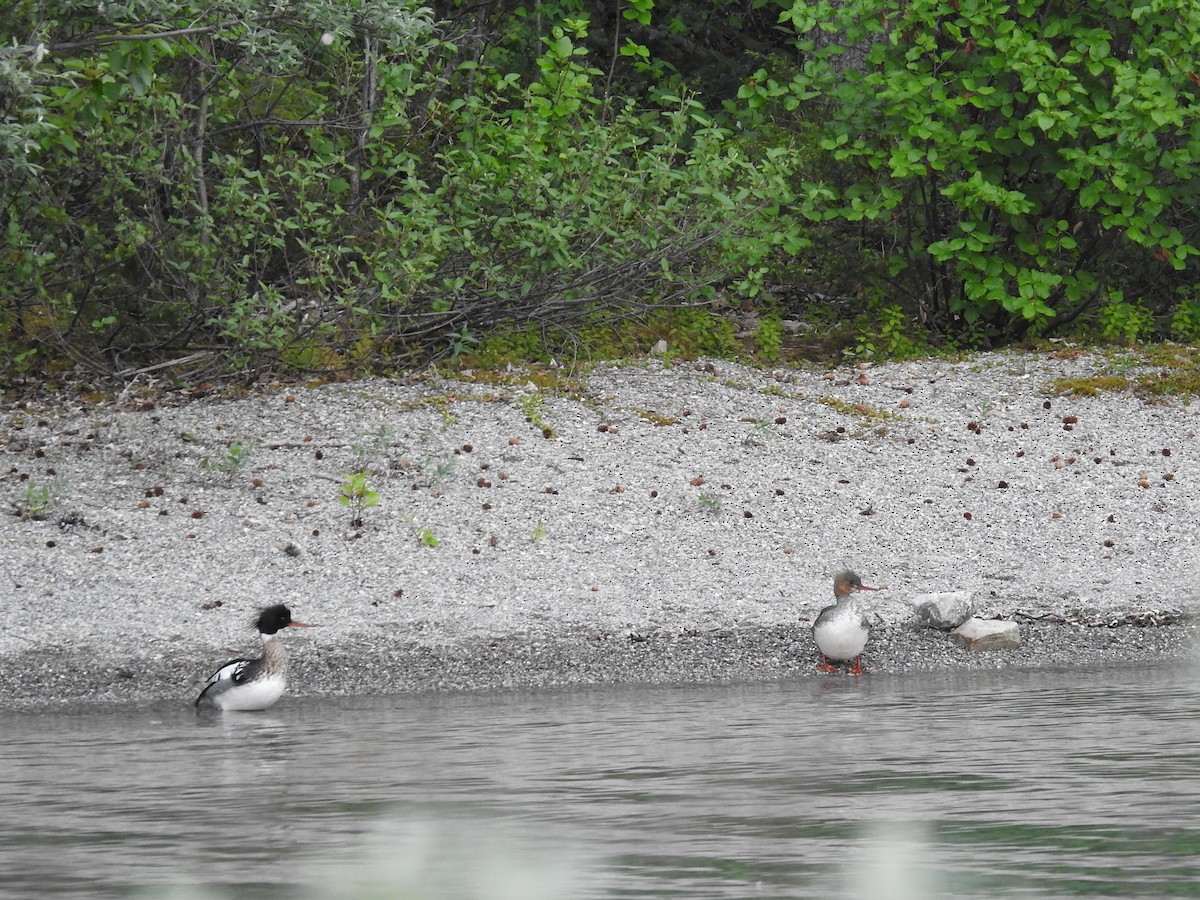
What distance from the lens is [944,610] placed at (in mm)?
10578

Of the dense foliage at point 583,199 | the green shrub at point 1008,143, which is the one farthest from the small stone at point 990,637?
the green shrub at point 1008,143

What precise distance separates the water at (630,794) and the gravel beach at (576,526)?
2.65 feet

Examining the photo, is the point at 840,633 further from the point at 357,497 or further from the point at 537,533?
the point at 357,497

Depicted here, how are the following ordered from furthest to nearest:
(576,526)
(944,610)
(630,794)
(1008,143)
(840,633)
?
(1008,143) < (576,526) < (944,610) < (840,633) < (630,794)

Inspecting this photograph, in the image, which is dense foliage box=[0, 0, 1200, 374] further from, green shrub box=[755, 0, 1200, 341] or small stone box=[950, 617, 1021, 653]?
small stone box=[950, 617, 1021, 653]

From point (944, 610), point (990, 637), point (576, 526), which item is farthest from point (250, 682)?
point (990, 637)

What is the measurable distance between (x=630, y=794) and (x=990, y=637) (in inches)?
173

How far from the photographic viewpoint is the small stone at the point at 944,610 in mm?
10578

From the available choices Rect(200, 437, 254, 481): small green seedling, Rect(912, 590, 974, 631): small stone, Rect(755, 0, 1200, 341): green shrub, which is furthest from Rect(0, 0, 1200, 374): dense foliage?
Rect(912, 590, 974, 631): small stone

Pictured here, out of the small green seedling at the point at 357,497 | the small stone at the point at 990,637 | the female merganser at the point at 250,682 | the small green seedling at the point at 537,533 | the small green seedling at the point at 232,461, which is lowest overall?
the small stone at the point at 990,637

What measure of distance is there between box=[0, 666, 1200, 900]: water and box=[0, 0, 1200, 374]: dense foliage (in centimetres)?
611

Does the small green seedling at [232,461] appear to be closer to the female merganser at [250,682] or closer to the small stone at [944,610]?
the female merganser at [250,682]

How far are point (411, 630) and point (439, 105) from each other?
7.01 m

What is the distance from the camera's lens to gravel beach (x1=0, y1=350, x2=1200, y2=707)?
10.2 metres
